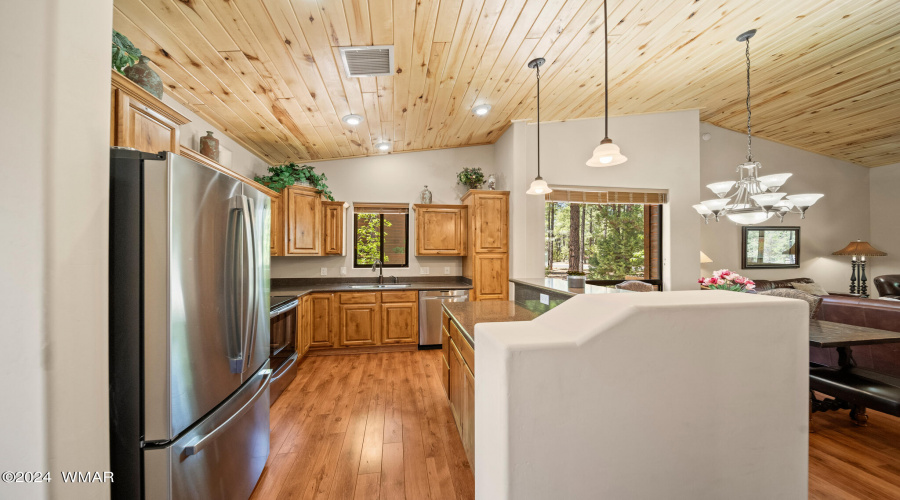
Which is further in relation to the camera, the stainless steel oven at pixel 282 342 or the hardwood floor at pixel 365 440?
the stainless steel oven at pixel 282 342

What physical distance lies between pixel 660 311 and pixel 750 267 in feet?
19.9

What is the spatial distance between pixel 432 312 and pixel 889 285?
21.7ft

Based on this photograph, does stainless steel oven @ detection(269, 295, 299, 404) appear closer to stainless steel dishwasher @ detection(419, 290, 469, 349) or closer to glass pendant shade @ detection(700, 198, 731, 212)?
stainless steel dishwasher @ detection(419, 290, 469, 349)

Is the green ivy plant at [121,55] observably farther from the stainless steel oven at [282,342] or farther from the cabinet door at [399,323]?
the cabinet door at [399,323]

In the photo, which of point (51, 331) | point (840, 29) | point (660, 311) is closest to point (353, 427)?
point (51, 331)

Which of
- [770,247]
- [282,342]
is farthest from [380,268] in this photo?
[770,247]

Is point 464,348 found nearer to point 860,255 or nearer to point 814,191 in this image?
point 814,191

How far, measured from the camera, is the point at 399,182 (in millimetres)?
4734

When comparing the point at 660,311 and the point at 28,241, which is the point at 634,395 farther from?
the point at 28,241

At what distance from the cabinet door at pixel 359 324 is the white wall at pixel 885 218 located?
26.2 ft

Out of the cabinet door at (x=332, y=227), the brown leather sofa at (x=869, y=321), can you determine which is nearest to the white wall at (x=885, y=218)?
the brown leather sofa at (x=869, y=321)

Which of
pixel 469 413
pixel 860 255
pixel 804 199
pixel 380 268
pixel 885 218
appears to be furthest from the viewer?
pixel 885 218

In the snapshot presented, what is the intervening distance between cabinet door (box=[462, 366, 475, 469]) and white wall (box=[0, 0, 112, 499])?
1.40 m

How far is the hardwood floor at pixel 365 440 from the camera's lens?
1.77 metres
